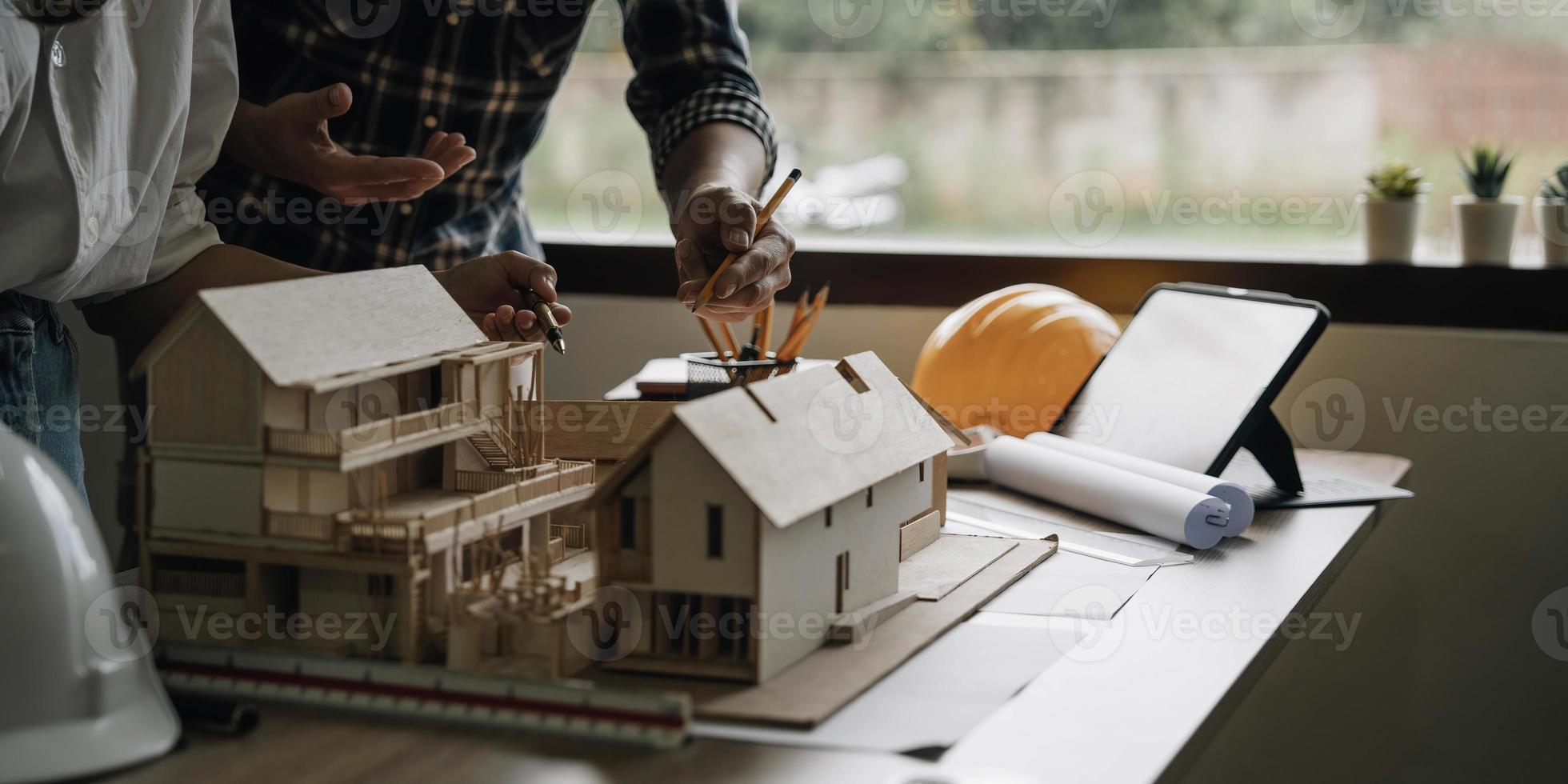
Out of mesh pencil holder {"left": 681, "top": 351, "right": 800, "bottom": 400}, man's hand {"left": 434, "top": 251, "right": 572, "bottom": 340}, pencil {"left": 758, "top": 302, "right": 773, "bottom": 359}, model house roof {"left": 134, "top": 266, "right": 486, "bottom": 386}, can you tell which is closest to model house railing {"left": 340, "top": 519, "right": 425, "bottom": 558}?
model house roof {"left": 134, "top": 266, "right": 486, "bottom": 386}

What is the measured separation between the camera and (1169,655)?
0.93m

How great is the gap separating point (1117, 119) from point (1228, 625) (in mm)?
1464

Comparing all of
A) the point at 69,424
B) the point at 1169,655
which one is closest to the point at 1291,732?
the point at 1169,655

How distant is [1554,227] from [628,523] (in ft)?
5.25

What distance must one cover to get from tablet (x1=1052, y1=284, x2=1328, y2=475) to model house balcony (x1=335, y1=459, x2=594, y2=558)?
69cm

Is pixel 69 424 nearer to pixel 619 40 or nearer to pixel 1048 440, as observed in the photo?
pixel 1048 440

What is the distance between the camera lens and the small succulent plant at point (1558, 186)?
1865mm

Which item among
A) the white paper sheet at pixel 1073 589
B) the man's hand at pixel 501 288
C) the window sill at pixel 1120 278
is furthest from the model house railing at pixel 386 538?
the window sill at pixel 1120 278

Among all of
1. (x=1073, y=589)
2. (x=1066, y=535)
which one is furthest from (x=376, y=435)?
(x=1066, y=535)

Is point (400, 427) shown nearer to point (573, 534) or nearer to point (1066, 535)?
point (573, 534)

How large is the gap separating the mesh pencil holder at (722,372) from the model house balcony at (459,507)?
1.74 feet

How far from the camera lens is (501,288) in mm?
1201

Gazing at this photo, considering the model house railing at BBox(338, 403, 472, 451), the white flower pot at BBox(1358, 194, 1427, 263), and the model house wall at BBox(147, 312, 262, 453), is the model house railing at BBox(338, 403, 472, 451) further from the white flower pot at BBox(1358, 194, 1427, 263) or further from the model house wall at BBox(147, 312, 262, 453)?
the white flower pot at BBox(1358, 194, 1427, 263)

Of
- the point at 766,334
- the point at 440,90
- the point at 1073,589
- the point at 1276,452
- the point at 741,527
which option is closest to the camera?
the point at 741,527
